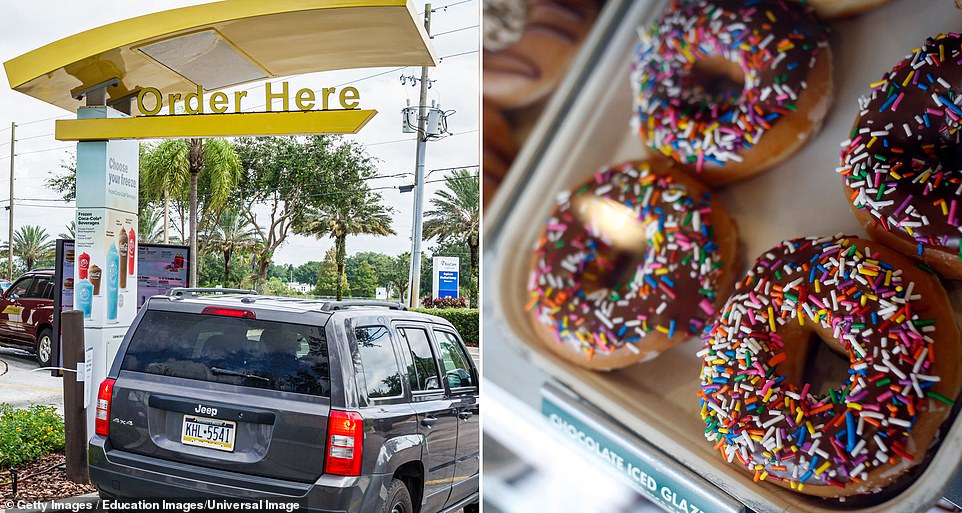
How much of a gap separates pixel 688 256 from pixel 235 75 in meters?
5.32

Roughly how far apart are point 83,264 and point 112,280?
0.76ft

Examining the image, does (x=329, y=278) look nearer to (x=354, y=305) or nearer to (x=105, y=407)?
(x=105, y=407)

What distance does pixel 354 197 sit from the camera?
27.6 m

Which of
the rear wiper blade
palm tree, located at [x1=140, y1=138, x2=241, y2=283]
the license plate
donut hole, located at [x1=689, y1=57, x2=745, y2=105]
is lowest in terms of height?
the license plate

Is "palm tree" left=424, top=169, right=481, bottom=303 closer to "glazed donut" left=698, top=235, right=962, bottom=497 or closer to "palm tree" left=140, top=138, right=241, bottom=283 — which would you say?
"palm tree" left=140, top=138, right=241, bottom=283

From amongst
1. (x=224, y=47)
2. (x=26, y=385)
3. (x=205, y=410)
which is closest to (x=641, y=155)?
(x=205, y=410)

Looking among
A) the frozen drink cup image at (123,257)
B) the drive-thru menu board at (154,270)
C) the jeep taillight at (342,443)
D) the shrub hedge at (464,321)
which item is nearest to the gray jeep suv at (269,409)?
the jeep taillight at (342,443)

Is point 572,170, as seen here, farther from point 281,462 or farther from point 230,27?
point 230,27

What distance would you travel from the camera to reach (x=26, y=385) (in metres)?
9.80

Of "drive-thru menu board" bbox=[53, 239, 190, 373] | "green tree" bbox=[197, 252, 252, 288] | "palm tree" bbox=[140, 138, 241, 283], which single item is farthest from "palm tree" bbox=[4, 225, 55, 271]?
"drive-thru menu board" bbox=[53, 239, 190, 373]

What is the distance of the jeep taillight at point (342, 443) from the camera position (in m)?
3.20

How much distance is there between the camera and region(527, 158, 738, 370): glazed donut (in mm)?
1771

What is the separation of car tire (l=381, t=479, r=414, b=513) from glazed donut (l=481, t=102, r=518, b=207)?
197 cm

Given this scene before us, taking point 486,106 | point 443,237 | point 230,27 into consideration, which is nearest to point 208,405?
point 486,106
